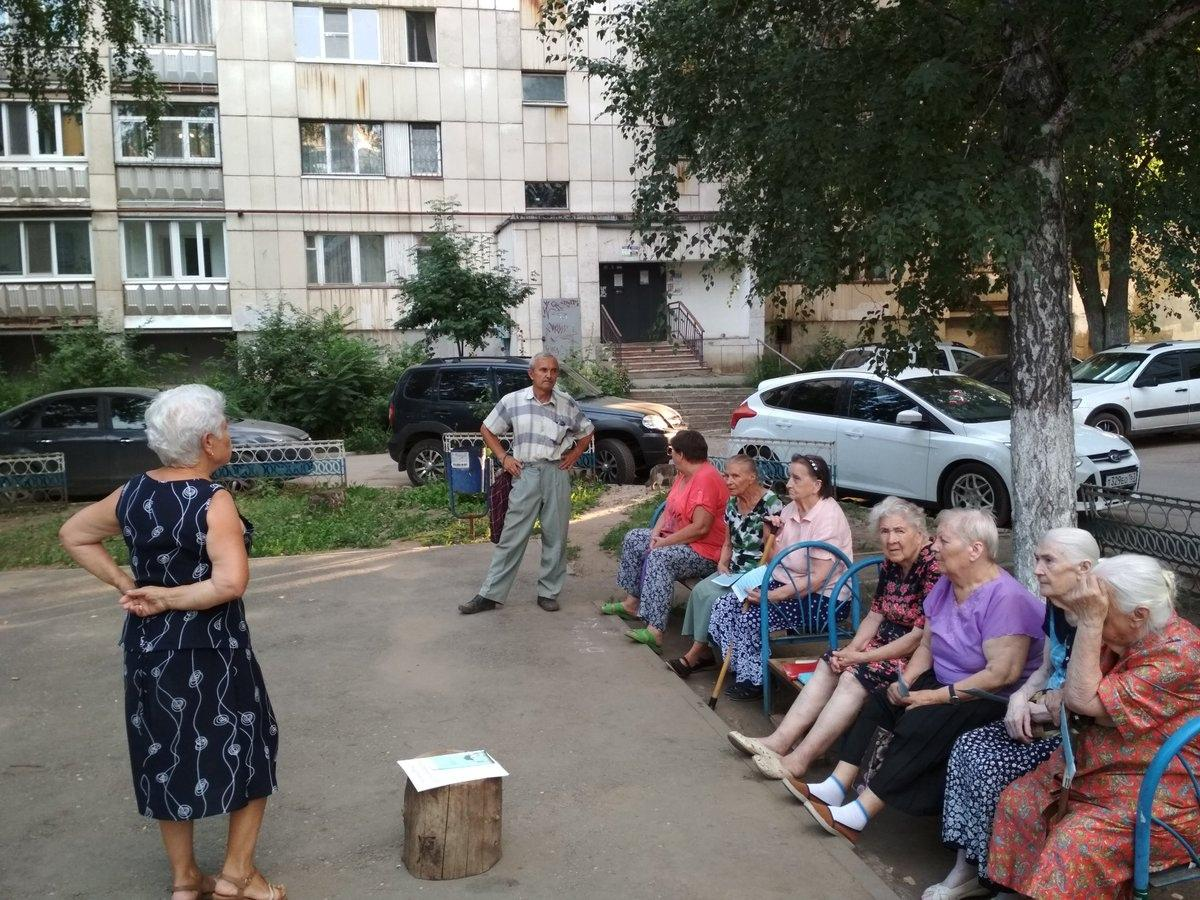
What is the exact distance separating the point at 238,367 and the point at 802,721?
22.3m

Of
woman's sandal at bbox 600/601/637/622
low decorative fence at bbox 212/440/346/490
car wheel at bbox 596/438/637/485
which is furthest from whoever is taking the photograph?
car wheel at bbox 596/438/637/485

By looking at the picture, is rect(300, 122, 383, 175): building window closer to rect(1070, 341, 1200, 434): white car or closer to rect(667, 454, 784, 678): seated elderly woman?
rect(1070, 341, 1200, 434): white car

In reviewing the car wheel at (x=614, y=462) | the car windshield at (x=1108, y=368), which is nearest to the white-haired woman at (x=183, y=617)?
the car wheel at (x=614, y=462)

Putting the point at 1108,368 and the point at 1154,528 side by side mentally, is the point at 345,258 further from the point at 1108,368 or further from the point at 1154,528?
the point at 1154,528

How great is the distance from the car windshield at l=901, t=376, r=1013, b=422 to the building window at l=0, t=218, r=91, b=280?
23.8 m

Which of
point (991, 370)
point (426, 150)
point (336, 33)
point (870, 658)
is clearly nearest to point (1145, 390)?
point (991, 370)

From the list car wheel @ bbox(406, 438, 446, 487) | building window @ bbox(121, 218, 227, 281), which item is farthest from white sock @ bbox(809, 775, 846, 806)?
building window @ bbox(121, 218, 227, 281)

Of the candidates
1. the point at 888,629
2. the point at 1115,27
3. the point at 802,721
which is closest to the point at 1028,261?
the point at 1115,27

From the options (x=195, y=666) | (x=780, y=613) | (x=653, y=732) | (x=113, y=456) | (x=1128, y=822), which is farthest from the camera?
(x=113, y=456)

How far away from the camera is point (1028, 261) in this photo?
5883 millimetres

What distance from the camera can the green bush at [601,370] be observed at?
2500 cm

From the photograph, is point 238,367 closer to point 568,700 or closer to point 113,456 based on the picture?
point 113,456

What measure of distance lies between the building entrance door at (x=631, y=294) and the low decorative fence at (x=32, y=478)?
59.1 ft

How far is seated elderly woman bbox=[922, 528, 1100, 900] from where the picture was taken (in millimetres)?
3861
